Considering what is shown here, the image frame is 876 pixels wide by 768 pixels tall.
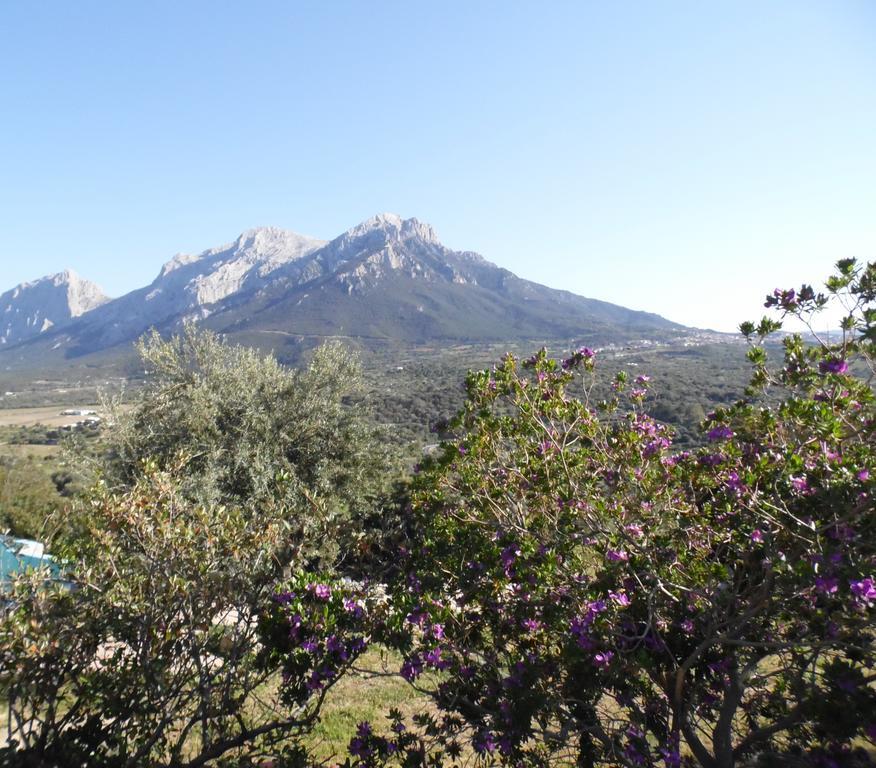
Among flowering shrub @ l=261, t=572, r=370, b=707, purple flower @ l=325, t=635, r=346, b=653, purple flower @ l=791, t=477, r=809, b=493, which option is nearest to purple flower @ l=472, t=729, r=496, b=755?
flowering shrub @ l=261, t=572, r=370, b=707

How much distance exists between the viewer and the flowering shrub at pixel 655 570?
365 cm

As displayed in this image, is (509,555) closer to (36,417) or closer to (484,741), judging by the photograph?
(484,741)

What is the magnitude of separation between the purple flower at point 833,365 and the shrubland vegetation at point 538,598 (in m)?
0.01

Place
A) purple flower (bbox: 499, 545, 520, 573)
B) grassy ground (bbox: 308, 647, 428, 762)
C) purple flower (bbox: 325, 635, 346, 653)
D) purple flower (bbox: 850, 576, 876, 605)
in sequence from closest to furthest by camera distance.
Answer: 1. purple flower (bbox: 850, 576, 876, 605)
2. purple flower (bbox: 325, 635, 346, 653)
3. purple flower (bbox: 499, 545, 520, 573)
4. grassy ground (bbox: 308, 647, 428, 762)

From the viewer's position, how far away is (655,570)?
4.39 meters

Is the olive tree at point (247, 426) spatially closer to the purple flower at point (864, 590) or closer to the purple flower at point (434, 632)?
the purple flower at point (434, 632)

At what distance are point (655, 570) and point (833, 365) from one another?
250cm

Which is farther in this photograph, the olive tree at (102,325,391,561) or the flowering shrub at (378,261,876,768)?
the olive tree at (102,325,391,561)

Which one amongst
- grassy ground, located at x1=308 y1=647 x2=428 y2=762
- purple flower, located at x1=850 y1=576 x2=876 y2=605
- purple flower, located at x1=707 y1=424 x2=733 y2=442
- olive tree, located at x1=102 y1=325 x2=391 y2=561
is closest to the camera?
purple flower, located at x1=850 y1=576 x2=876 y2=605

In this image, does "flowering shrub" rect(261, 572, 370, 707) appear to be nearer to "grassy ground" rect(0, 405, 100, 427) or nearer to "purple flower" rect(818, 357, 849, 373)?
"purple flower" rect(818, 357, 849, 373)

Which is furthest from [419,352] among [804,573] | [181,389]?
[804,573]

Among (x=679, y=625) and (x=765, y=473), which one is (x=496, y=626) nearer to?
(x=679, y=625)

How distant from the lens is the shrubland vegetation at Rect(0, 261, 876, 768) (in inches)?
147

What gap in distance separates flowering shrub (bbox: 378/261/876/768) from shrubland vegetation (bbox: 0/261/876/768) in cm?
3
